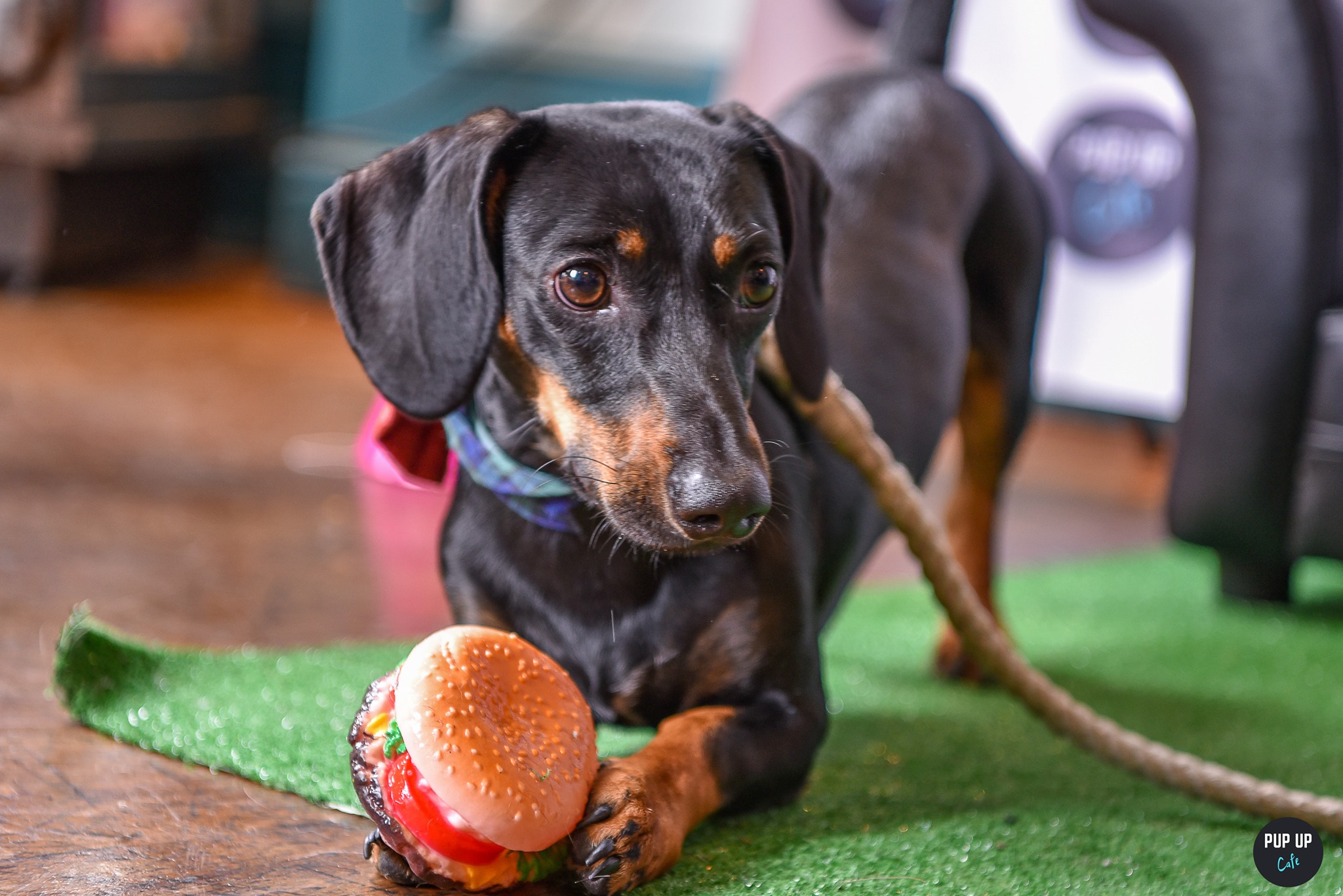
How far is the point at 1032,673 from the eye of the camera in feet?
5.90

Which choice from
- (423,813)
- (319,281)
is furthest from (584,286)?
(319,281)

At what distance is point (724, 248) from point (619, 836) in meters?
0.60

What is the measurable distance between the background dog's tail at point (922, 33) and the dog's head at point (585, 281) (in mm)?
1152

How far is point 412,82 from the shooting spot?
20.5 ft

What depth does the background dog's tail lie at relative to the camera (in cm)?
256

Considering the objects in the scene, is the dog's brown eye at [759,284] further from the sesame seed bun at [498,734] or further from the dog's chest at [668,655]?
the sesame seed bun at [498,734]

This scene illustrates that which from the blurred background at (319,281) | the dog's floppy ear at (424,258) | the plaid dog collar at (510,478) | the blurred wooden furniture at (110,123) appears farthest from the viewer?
the blurred wooden furniture at (110,123)

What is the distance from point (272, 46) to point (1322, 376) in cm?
594

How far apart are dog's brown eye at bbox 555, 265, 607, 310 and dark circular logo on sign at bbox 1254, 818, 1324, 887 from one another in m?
0.96

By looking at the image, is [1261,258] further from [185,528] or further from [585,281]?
[185,528]

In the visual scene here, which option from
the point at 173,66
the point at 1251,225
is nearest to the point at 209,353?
the point at 173,66

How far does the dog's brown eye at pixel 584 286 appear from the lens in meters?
1.41

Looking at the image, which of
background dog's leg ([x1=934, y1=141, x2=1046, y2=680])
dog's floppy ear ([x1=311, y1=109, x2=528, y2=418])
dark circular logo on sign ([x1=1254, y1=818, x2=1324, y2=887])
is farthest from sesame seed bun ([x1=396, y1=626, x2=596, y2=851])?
background dog's leg ([x1=934, y1=141, x2=1046, y2=680])

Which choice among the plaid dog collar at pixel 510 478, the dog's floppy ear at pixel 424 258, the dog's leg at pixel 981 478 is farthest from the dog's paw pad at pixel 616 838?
the dog's leg at pixel 981 478
